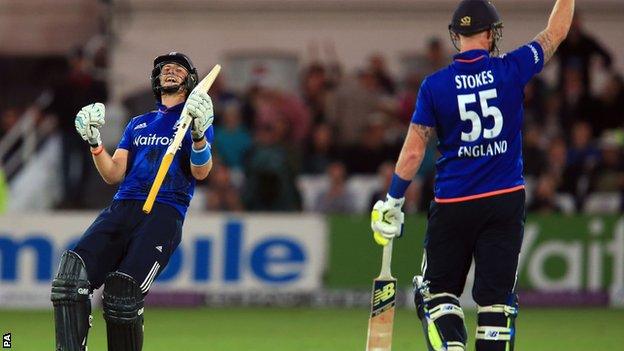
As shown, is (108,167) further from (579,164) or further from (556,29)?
(579,164)

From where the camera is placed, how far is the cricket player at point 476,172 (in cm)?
868

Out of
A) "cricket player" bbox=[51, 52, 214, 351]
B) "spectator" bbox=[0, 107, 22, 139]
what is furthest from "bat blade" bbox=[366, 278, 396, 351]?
"spectator" bbox=[0, 107, 22, 139]

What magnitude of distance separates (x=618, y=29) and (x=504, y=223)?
14.2 meters

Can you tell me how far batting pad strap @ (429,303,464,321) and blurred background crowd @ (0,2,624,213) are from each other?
8.42 metres

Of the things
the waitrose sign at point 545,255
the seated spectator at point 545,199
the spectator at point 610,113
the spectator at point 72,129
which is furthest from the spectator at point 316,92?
the spectator at point 610,113

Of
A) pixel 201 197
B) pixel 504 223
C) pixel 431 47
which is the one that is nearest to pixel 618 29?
pixel 431 47

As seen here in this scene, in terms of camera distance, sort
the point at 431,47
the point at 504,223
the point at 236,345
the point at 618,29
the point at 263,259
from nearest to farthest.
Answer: the point at 504,223
the point at 236,345
the point at 263,259
the point at 431,47
the point at 618,29

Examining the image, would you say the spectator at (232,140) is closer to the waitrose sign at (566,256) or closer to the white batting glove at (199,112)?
the waitrose sign at (566,256)

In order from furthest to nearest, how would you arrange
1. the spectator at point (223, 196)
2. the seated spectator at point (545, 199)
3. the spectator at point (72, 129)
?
the spectator at point (72, 129), the seated spectator at point (545, 199), the spectator at point (223, 196)

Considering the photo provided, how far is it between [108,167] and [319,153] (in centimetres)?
956

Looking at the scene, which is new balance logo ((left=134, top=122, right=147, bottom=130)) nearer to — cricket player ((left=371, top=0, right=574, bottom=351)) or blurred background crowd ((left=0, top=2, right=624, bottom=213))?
cricket player ((left=371, top=0, right=574, bottom=351))

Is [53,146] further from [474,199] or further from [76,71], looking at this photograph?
[474,199]

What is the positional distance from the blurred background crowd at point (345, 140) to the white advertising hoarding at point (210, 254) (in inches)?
23.1

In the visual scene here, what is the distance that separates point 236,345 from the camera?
41.6ft
